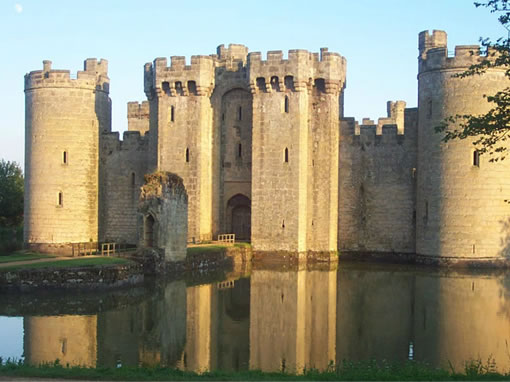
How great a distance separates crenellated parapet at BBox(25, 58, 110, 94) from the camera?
32.9 meters

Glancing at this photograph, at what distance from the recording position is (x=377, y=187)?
32.2m

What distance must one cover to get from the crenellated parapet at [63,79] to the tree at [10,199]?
1047 centimetres

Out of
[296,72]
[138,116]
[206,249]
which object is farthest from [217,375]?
[138,116]

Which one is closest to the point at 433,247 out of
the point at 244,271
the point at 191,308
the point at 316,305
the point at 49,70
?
the point at 244,271

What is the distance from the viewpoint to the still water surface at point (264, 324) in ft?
46.8

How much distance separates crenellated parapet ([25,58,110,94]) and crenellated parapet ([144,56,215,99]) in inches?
124

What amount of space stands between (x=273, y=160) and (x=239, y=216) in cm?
438

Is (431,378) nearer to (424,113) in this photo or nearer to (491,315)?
(491,315)

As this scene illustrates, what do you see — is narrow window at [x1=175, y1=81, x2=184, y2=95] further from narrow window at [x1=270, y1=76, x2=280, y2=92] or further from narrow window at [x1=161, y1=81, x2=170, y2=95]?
narrow window at [x1=270, y1=76, x2=280, y2=92]

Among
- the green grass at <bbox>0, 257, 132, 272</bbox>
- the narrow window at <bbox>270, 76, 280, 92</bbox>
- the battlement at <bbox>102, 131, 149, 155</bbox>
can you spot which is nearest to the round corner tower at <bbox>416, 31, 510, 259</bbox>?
the narrow window at <bbox>270, 76, 280, 92</bbox>

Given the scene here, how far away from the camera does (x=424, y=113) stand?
30.0 metres

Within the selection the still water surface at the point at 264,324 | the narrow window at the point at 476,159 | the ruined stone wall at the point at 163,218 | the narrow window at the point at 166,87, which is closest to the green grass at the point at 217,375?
the still water surface at the point at 264,324

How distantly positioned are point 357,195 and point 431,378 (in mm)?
21975

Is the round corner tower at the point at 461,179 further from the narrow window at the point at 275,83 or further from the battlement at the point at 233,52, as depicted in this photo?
the battlement at the point at 233,52
